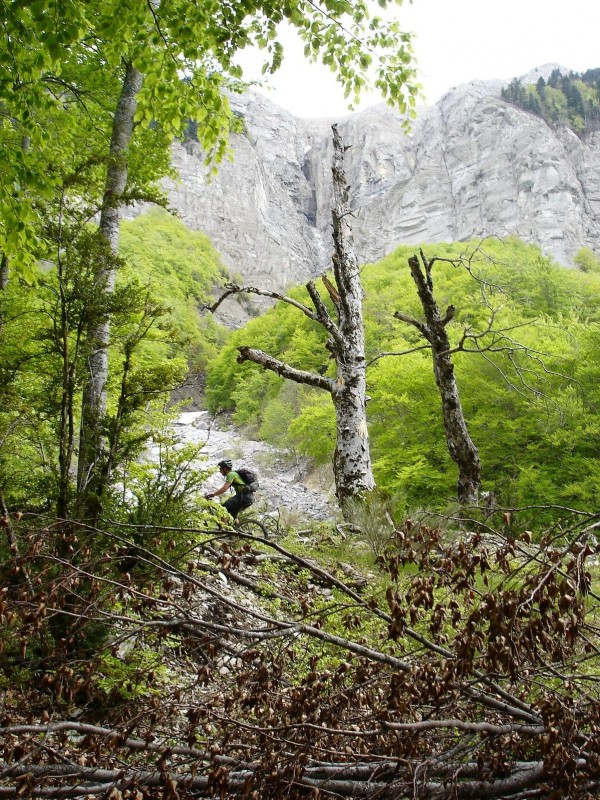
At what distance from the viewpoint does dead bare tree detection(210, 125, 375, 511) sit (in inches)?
324

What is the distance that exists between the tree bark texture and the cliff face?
51221 millimetres

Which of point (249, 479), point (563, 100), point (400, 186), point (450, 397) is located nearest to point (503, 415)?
point (450, 397)

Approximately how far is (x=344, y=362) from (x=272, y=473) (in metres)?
14.4

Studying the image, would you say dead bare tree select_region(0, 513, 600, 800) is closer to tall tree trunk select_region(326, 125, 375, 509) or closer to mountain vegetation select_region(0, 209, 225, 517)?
mountain vegetation select_region(0, 209, 225, 517)

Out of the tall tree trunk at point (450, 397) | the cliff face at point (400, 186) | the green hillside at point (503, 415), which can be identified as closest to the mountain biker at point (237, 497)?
the green hillside at point (503, 415)

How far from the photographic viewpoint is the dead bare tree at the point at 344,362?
27.0ft

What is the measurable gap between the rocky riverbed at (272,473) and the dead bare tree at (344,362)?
3.34m

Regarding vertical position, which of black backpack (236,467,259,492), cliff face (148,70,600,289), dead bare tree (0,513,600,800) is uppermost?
cliff face (148,70,600,289)

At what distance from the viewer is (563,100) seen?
70.0m

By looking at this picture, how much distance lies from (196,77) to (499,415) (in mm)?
9385

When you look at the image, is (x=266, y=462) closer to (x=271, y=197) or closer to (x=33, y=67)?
(x=33, y=67)

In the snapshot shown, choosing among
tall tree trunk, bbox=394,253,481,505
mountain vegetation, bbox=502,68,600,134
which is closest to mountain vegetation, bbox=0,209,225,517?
tall tree trunk, bbox=394,253,481,505

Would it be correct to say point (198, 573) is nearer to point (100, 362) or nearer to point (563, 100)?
point (100, 362)

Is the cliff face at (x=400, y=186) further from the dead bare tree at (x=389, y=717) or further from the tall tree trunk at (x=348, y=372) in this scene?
the dead bare tree at (x=389, y=717)
